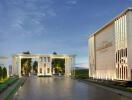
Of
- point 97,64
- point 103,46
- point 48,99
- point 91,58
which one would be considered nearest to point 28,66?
point 91,58

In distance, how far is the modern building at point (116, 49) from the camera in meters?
43.8

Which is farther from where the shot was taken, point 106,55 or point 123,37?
point 106,55

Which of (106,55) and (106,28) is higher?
(106,28)

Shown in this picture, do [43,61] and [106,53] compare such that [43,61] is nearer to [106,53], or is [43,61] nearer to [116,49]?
[106,53]

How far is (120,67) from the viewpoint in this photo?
46875 mm

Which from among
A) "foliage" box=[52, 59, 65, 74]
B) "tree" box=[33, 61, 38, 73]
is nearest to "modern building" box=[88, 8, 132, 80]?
"foliage" box=[52, 59, 65, 74]

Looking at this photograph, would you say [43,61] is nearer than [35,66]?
Yes

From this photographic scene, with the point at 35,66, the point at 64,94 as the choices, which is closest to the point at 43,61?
the point at 35,66

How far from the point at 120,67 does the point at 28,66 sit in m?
72.9

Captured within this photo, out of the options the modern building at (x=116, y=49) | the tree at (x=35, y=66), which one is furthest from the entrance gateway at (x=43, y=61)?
the tree at (x=35, y=66)

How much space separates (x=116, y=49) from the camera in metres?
49.8

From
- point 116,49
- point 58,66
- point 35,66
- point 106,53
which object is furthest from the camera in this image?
point 35,66

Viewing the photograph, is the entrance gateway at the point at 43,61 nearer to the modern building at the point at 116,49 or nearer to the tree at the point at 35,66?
the modern building at the point at 116,49

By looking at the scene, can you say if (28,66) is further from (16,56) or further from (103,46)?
(103,46)
